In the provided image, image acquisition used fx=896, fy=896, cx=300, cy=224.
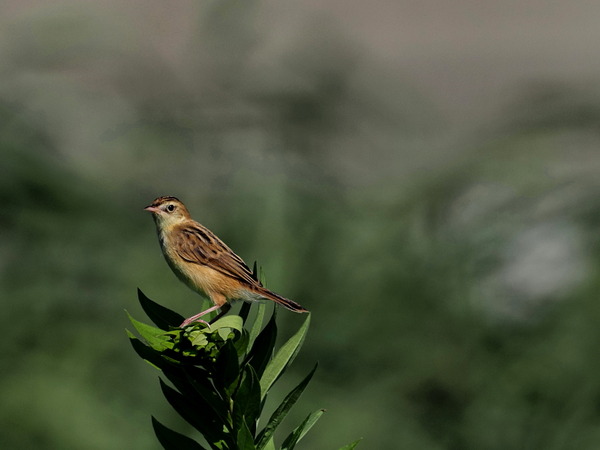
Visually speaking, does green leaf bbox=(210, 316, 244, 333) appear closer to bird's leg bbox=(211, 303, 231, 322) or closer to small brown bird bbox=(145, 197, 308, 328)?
bird's leg bbox=(211, 303, 231, 322)

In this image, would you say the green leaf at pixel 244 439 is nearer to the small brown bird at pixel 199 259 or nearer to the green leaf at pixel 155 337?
the green leaf at pixel 155 337

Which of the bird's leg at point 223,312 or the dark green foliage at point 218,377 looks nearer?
the dark green foliage at point 218,377

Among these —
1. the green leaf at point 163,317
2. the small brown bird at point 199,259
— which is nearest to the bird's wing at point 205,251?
the small brown bird at point 199,259

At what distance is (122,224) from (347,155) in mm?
559

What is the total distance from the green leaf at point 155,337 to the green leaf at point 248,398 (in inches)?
1.9

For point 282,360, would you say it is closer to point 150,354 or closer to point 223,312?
point 150,354

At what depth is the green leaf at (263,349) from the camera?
511 mm

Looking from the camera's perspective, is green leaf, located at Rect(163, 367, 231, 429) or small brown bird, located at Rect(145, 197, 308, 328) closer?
green leaf, located at Rect(163, 367, 231, 429)

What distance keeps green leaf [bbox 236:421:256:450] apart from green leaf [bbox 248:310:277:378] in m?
0.06

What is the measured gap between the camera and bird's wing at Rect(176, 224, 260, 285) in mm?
1078

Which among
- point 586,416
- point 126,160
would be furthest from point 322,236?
point 586,416

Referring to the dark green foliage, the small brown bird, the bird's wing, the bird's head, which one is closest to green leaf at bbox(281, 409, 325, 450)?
the dark green foliage

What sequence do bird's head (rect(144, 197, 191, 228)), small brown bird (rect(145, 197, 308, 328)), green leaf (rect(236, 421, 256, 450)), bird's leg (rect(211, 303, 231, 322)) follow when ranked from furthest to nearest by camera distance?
bird's head (rect(144, 197, 191, 228)) < small brown bird (rect(145, 197, 308, 328)) < bird's leg (rect(211, 303, 231, 322)) < green leaf (rect(236, 421, 256, 450))

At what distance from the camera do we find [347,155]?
1986mm
